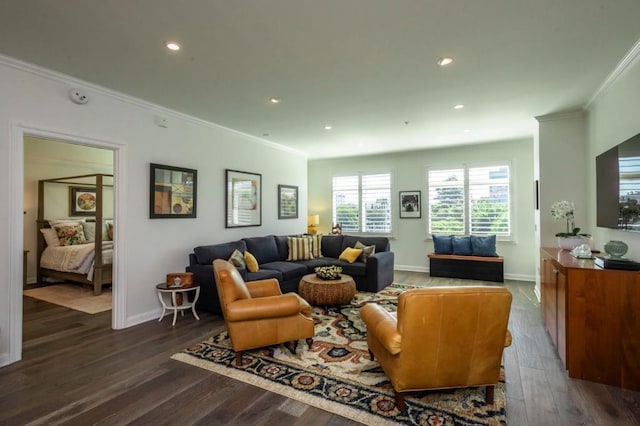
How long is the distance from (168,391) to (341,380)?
1337mm

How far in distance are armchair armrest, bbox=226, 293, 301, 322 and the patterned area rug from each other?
43cm

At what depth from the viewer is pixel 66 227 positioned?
6289 mm

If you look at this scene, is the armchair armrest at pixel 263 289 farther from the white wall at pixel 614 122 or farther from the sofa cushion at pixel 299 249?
the white wall at pixel 614 122

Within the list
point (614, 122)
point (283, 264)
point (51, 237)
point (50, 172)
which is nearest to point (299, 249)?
point (283, 264)

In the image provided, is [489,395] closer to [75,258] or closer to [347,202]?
[347,202]

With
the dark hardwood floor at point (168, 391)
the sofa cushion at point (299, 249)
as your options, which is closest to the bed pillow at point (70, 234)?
the dark hardwood floor at point (168, 391)

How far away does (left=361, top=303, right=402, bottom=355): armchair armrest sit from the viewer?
204cm

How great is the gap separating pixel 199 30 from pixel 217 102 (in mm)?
1655

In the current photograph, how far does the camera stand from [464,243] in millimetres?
6516

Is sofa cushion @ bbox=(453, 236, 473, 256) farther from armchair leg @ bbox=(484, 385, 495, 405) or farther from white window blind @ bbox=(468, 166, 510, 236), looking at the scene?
armchair leg @ bbox=(484, 385, 495, 405)

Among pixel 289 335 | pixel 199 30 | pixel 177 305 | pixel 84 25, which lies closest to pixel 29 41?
pixel 84 25

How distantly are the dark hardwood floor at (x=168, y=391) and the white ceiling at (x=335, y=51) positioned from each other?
2.76m

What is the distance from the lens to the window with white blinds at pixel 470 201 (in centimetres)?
646

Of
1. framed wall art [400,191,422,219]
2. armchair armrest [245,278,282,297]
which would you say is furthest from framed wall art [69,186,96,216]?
framed wall art [400,191,422,219]
